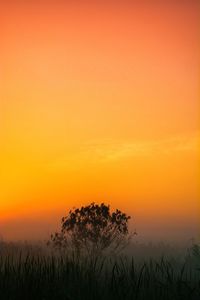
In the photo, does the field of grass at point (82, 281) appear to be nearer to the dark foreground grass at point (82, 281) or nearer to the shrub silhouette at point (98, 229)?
the dark foreground grass at point (82, 281)

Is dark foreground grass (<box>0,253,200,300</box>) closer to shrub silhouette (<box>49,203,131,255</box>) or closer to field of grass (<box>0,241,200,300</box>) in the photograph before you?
field of grass (<box>0,241,200,300</box>)

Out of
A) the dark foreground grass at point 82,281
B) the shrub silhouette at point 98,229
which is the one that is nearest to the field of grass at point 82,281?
the dark foreground grass at point 82,281

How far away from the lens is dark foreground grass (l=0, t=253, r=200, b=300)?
1573 centimetres

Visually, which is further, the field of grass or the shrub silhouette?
the shrub silhouette

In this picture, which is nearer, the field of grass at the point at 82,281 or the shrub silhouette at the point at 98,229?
the field of grass at the point at 82,281

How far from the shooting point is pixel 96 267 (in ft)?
57.5

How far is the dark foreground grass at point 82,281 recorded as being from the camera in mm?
15727

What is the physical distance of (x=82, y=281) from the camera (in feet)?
53.5


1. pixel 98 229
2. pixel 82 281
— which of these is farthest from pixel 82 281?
pixel 98 229

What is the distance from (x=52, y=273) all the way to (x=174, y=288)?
3877mm

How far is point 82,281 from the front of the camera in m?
16.3

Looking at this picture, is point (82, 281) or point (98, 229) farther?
point (98, 229)

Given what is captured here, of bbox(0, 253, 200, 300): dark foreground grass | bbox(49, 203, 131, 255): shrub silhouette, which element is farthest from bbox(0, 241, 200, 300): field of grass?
bbox(49, 203, 131, 255): shrub silhouette

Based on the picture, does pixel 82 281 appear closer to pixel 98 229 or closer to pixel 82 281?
pixel 82 281
